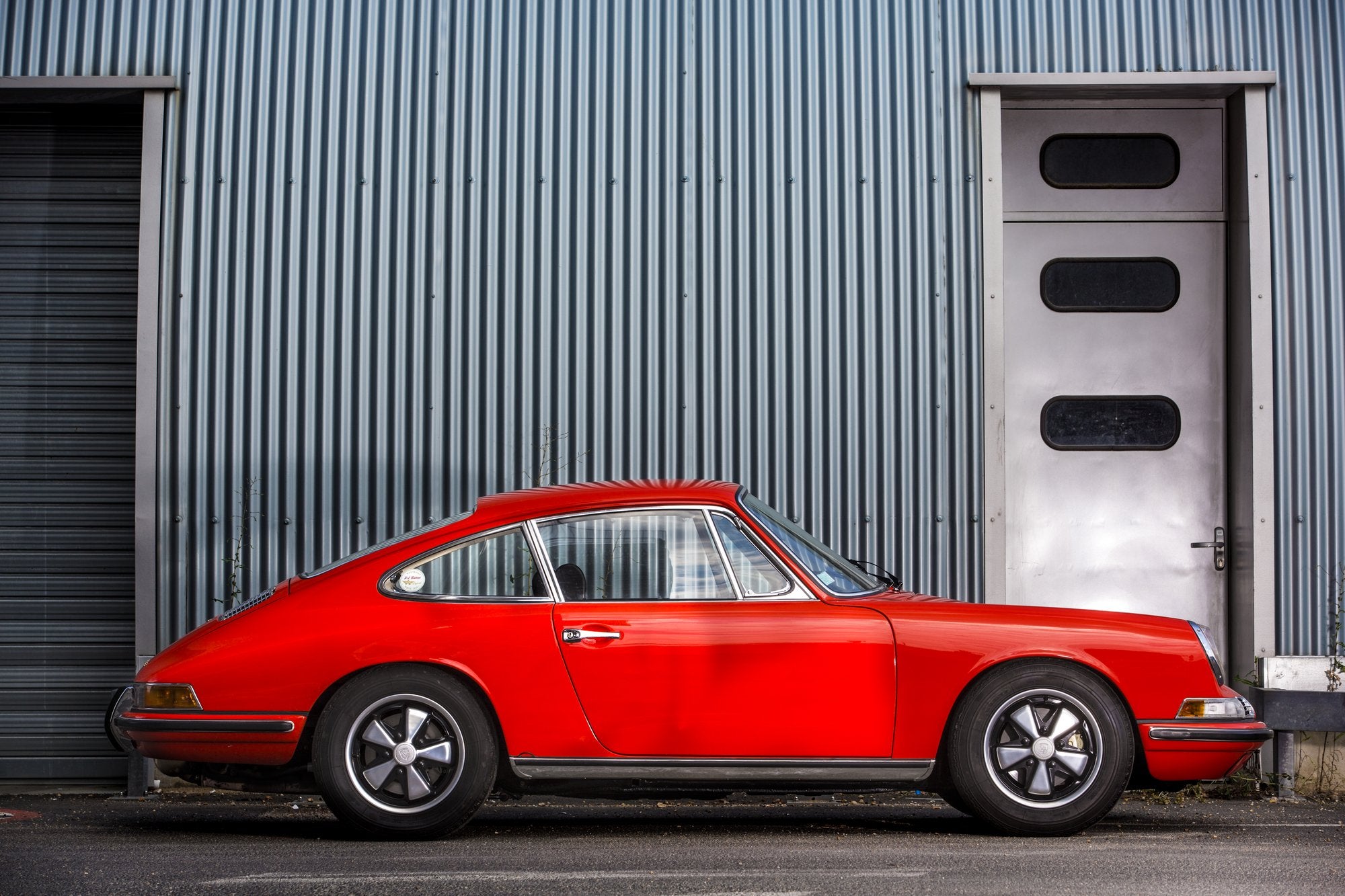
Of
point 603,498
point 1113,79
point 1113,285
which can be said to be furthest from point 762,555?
point 1113,79

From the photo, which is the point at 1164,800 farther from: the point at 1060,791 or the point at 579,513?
the point at 579,513

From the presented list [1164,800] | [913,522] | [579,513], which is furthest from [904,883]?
[913,522]

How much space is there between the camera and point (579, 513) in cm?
519

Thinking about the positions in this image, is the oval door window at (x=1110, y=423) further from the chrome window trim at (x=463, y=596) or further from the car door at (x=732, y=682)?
the chrome window trim at (x=463, y=596)

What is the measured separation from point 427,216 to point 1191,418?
4.49m

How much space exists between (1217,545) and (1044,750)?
353cm

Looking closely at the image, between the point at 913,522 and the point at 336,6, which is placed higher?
the point at 336,6

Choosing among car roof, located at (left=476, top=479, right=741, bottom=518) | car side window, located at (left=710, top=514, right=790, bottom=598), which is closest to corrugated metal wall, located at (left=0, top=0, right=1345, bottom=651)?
car roof, located at (left=476, top=479, right=741, bottom=518)

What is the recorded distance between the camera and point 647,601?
16.3 feet

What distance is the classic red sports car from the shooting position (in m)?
4.82

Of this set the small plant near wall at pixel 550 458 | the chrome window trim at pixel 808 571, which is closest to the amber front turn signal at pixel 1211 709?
the chrome window trim at pixel 808 571

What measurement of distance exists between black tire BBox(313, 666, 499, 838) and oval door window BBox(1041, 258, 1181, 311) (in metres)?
4.68

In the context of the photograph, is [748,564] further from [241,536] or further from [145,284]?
[145,284]

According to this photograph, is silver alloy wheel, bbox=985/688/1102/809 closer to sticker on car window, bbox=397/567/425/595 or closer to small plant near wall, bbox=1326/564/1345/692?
sticker on car window, bbox=397/567/425/595
